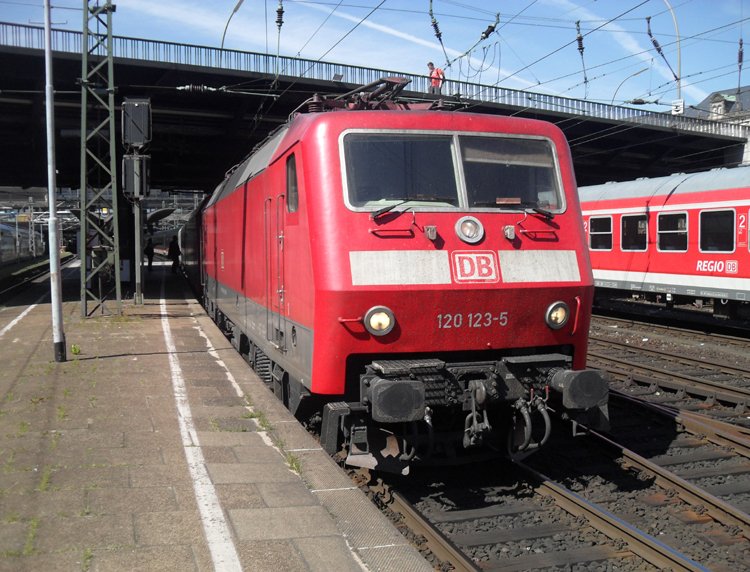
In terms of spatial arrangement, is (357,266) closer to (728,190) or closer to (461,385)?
(461,385)

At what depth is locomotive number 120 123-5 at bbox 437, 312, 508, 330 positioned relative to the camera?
5738mm

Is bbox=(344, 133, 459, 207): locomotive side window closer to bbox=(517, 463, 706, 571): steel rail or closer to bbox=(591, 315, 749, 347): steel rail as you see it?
bbox=(517, 463, 706, 571): steel rail

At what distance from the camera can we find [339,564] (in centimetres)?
419

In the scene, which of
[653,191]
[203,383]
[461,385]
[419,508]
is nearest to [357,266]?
[461,385]

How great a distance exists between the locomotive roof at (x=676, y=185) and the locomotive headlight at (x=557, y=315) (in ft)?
34.3

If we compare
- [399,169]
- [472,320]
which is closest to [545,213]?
[472,320]

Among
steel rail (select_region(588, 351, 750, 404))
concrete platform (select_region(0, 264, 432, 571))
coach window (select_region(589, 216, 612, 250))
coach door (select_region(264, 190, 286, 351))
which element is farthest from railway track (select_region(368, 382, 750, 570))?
coach window (select_region(589, 216, 612, 250))

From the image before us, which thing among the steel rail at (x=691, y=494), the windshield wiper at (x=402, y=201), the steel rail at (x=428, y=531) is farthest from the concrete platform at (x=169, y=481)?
the steel rail at (x=691, y=494)

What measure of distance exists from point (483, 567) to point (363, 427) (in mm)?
1392

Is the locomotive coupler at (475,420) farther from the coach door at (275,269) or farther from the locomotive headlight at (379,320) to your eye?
the coach door at (275,269)

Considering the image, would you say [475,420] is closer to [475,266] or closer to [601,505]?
[475,266]

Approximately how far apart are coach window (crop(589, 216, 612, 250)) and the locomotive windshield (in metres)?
13.6

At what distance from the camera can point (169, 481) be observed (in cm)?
→ 543

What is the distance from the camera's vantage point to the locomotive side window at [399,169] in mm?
5824
